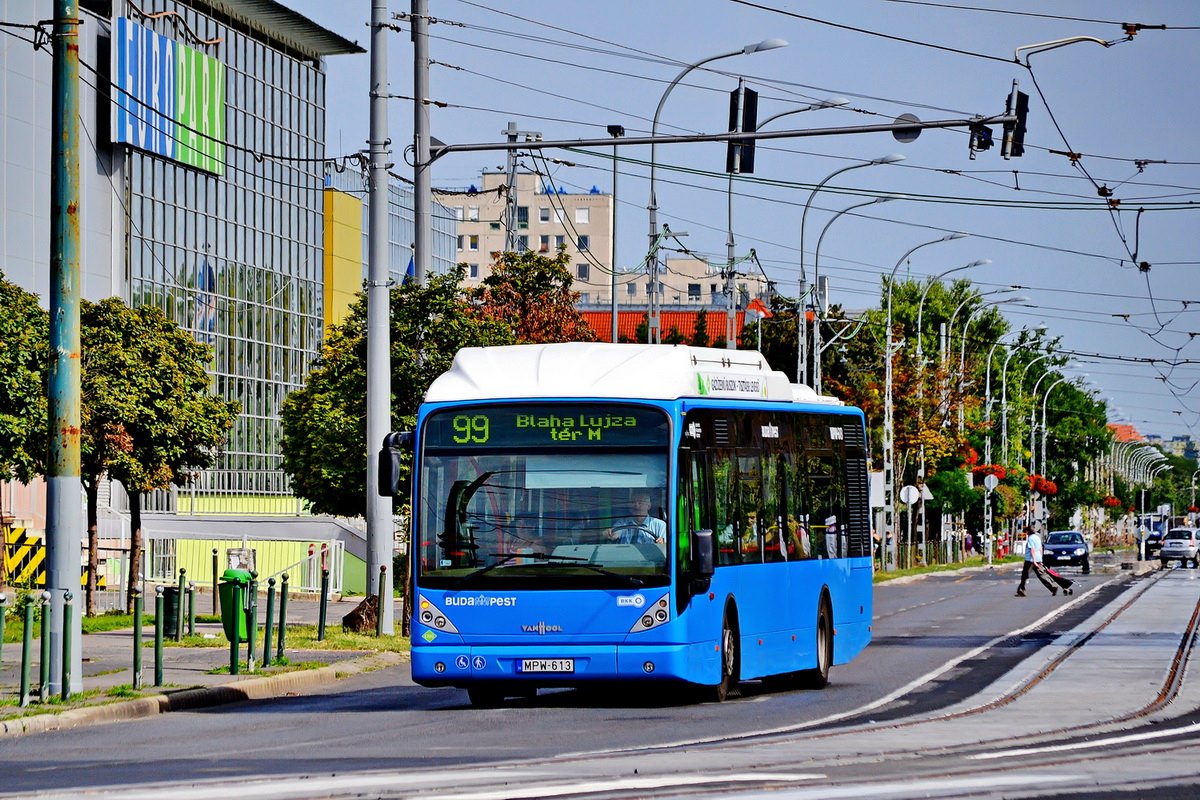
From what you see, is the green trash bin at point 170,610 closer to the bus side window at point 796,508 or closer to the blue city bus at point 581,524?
the blue city bus at point 581,524

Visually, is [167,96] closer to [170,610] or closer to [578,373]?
[170,610]

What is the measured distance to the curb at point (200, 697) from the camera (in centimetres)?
1595

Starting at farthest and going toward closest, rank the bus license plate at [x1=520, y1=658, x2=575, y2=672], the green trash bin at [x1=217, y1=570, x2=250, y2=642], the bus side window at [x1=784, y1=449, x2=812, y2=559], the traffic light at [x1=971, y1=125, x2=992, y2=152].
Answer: the traffic light at [x1=971, y1=125, x2=992, y2=152], the green trash bin at [x1=217, y1=570, x2=250, y2=642], the bus side window at [x1=784, y1=449, x2=812, y2=559], the bus license plate at [x1=520, y1=658, x2=575, y2=672]

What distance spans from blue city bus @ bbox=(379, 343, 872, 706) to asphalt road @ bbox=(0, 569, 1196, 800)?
1.53 ft

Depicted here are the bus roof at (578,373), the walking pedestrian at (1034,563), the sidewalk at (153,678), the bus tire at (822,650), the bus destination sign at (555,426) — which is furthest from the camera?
the walking pedestrian at (1034,563)

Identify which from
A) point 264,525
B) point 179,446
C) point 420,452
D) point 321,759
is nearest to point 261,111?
point 264,525

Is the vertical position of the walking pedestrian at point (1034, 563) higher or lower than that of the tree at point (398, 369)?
lower

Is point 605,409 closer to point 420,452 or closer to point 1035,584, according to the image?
point 420,452

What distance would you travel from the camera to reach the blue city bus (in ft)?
56.4

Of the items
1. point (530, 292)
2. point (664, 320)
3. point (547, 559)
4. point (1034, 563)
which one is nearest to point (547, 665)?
point (547, 559)

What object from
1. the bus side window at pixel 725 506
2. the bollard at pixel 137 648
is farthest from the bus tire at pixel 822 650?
the bollard at pixel 137 648

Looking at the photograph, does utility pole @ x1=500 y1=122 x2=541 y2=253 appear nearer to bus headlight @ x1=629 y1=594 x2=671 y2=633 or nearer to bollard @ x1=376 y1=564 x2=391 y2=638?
bollard @ x1=376 y1=564 x2=391 y2=638

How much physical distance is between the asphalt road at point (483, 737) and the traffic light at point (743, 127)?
6136mm

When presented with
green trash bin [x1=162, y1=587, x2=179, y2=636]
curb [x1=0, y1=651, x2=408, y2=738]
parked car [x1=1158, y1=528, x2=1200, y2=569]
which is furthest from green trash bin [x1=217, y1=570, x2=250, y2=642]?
parked car [x1=1158, y1=528, x2=1200, y2=569]
